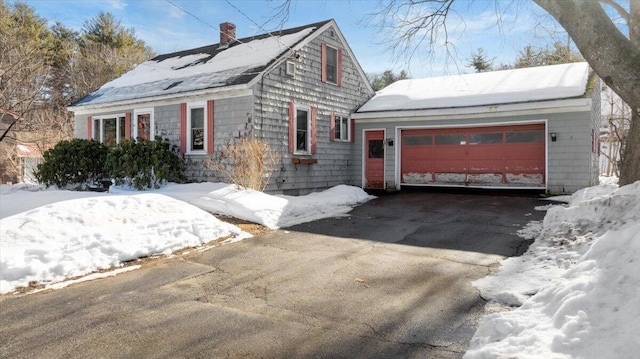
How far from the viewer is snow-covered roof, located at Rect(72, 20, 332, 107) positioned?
1231cm

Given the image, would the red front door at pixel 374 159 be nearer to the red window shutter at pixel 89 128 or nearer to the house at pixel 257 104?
the house at pixel 257 104

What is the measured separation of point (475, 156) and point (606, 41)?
8896mm

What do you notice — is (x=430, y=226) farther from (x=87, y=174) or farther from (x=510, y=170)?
(x=87, y=174)

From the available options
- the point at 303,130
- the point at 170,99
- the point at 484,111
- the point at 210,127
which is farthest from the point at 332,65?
the point at 170,99

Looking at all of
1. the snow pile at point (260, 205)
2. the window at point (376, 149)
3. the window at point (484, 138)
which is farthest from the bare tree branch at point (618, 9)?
the window at point (376, 149)

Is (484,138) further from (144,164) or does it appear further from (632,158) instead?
(144,164)

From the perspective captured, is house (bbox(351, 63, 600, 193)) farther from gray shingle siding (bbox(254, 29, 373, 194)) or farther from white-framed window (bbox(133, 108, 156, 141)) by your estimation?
white-framed window (bbox(133, 108, 156, 141))

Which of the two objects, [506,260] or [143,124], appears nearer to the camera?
[506,260]

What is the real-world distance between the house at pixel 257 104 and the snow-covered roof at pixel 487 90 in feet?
5.16

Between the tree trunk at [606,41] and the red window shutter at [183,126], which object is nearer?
the tree trunk at [606,41]

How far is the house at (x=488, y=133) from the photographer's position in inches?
481

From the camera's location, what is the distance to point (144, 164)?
37.4ft

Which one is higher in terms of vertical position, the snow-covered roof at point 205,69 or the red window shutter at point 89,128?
the snow-covered roof at point 205,69

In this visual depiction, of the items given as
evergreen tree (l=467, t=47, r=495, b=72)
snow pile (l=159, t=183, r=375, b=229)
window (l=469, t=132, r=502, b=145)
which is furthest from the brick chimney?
evergreen tree (l=467, t=47, r=495, b=72)
